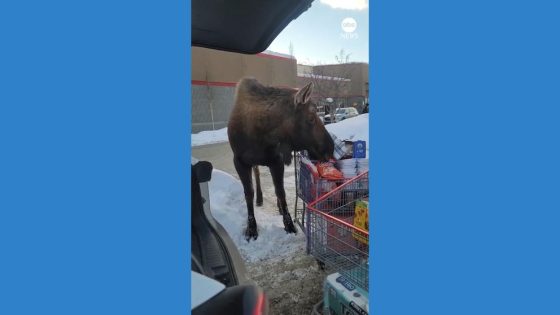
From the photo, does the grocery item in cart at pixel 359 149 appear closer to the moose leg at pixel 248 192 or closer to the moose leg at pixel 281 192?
the moose leg at pixel 281 192

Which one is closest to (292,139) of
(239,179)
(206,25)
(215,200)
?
(239,179)

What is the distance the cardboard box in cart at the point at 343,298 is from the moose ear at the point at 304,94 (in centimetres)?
63

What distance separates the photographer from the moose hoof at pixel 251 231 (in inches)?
42.9

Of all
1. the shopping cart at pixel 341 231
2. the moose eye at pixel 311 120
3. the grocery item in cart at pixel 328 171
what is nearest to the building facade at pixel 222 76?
the moose eye at pixel 311 120

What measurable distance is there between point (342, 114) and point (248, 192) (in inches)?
16.0

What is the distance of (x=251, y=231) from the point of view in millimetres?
1110

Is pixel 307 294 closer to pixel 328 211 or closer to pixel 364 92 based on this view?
pixel 328 211

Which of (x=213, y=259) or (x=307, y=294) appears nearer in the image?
(x=213, y=259)

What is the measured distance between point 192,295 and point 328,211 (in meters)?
0.73

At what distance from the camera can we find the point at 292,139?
3.40 feet

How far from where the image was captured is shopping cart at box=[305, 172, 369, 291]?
3.59ft

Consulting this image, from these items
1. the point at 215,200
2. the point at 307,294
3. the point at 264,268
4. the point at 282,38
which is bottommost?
the point at 307,294

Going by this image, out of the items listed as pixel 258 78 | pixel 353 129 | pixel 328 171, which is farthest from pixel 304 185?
pixel 258 78

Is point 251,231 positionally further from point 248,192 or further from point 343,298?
point 343,298
